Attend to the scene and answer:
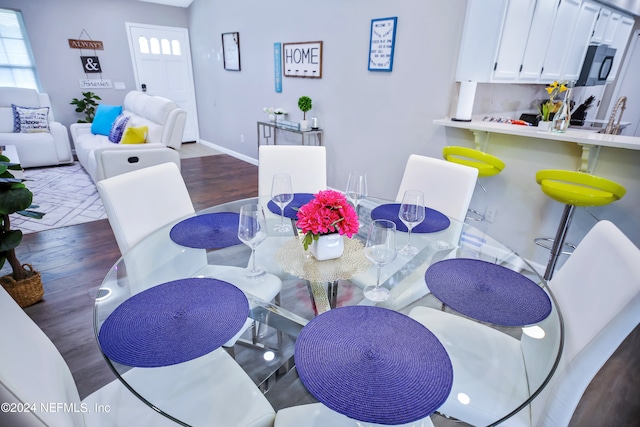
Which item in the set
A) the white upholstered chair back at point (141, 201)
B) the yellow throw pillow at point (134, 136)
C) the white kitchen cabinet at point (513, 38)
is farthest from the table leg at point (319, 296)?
the yellow throw pillow at point (134, 136)

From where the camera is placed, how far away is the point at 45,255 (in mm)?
2625

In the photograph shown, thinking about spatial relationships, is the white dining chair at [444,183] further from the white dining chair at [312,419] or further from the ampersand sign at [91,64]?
the ampersand sign at [91,64]

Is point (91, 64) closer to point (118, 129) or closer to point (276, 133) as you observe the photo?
point (118, 129)

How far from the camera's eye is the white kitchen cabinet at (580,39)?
3305 mm

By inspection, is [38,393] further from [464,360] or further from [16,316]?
[464,360]

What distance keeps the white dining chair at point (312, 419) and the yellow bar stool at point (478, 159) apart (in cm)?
197

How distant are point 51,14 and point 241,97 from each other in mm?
2993

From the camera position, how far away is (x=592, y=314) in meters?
0.92

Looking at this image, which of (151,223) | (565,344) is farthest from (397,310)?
(151,223)

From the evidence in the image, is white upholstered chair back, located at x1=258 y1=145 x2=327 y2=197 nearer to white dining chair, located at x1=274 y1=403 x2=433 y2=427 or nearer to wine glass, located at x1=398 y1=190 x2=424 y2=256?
wine glass, located at x1=398 y1=190 x2=424 y2=256

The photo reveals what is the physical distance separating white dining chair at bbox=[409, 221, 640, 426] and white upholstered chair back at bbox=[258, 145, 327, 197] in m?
1.29

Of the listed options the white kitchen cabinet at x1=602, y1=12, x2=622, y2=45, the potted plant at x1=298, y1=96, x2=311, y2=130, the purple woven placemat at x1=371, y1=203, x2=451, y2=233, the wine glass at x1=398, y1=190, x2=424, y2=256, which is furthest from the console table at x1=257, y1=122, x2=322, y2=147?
the white kitchen cabinet at x1=602, y1=12, x2=622, y2=45

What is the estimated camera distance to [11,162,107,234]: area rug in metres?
3.17

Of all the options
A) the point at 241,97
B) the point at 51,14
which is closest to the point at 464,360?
the point at 241,97
